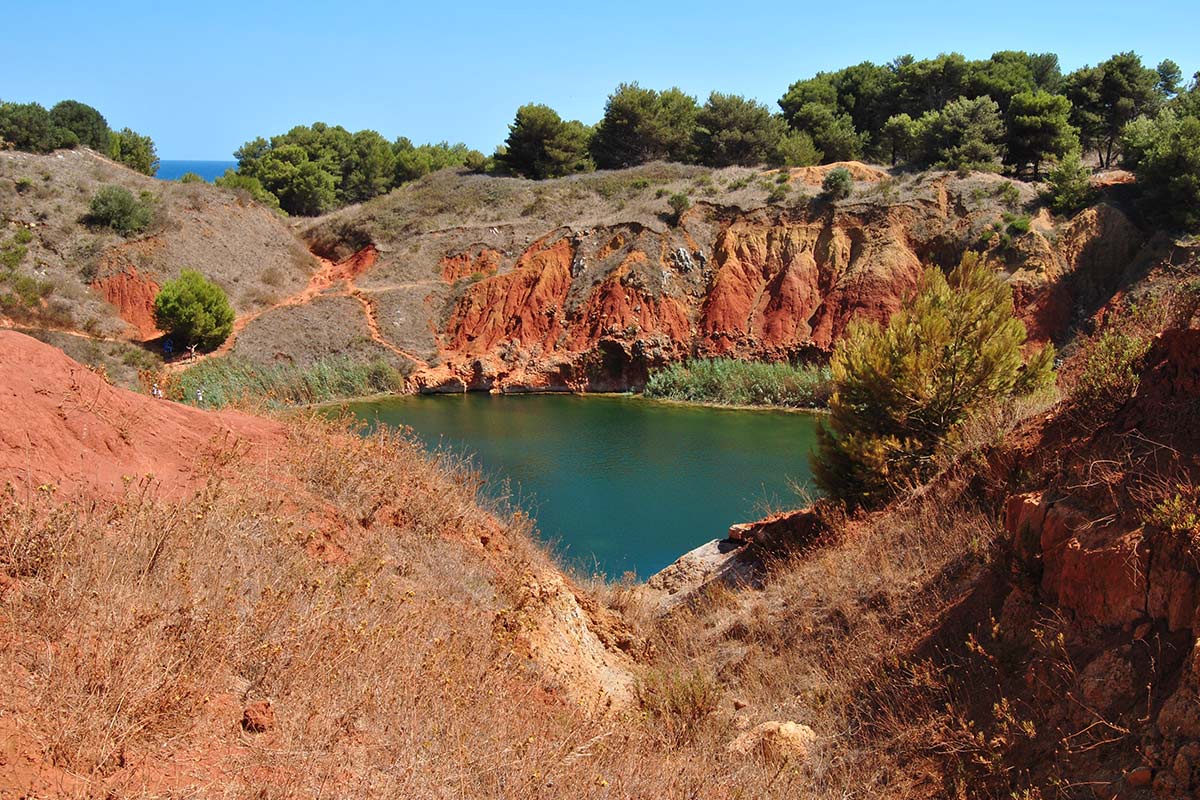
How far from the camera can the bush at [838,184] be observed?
115 feet

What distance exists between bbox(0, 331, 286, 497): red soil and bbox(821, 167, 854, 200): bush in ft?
100

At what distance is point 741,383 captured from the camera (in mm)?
31031

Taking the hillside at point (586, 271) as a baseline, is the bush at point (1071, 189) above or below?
above

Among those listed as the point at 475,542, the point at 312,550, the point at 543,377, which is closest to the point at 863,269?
the point at 543,377

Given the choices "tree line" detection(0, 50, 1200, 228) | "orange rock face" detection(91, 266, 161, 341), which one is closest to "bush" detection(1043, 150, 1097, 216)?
"tree line" detection(0, 50, 1200, 228)

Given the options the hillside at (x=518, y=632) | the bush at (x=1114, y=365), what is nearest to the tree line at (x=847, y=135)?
the bush at (x=1114, y=365)

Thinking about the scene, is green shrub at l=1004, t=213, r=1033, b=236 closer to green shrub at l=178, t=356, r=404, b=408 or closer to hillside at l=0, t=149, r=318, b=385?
green shrub at l=178, t=356, r=404, b=408

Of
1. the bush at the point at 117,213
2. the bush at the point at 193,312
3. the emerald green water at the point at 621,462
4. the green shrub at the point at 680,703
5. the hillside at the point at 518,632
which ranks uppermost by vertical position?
the bush at the point at 117,213

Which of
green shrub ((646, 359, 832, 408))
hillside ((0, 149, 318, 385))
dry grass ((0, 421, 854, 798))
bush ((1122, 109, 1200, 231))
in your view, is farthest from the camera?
green shrub ((646, 359, 832, 408))

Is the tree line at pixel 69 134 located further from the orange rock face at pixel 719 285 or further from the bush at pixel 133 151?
the orange rock face at pixel 719 285

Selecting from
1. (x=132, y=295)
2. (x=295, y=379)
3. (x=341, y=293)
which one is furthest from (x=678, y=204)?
(x=132, y=295)

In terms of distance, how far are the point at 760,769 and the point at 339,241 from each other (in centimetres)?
3975

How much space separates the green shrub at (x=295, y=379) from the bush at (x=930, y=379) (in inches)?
754

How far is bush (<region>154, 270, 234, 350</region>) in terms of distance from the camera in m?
29.0
